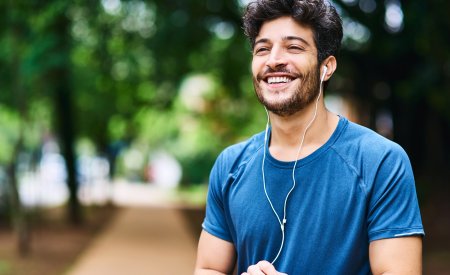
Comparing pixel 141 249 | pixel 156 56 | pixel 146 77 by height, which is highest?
pixel 156 56

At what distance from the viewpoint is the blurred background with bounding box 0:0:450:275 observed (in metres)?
11.5

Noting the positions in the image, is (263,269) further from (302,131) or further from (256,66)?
(256,66)

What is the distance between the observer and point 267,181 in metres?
2.20

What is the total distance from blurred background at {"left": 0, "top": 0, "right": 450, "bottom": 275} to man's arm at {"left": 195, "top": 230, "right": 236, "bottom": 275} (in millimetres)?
7943

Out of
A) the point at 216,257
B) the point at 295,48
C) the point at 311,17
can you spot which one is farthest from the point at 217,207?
the point at 311,17

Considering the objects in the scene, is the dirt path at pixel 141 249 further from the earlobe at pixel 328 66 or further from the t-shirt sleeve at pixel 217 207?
the earlobe at pixel 328 66

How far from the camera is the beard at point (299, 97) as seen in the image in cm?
218

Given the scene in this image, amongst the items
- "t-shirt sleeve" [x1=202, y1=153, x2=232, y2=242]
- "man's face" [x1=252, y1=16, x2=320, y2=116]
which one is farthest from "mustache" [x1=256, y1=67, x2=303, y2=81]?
"t-shirt sleeve" [x1=202, y1=153, x2=232, y2=242]

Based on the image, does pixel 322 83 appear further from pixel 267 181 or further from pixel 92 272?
pixel 92 272

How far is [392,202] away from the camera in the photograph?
2.01 m

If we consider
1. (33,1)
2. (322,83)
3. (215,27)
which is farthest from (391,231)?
(215,27)

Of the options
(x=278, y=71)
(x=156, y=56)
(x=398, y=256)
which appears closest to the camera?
(x=398, y=256)

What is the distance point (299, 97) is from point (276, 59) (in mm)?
136

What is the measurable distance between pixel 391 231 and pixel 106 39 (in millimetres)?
13785
